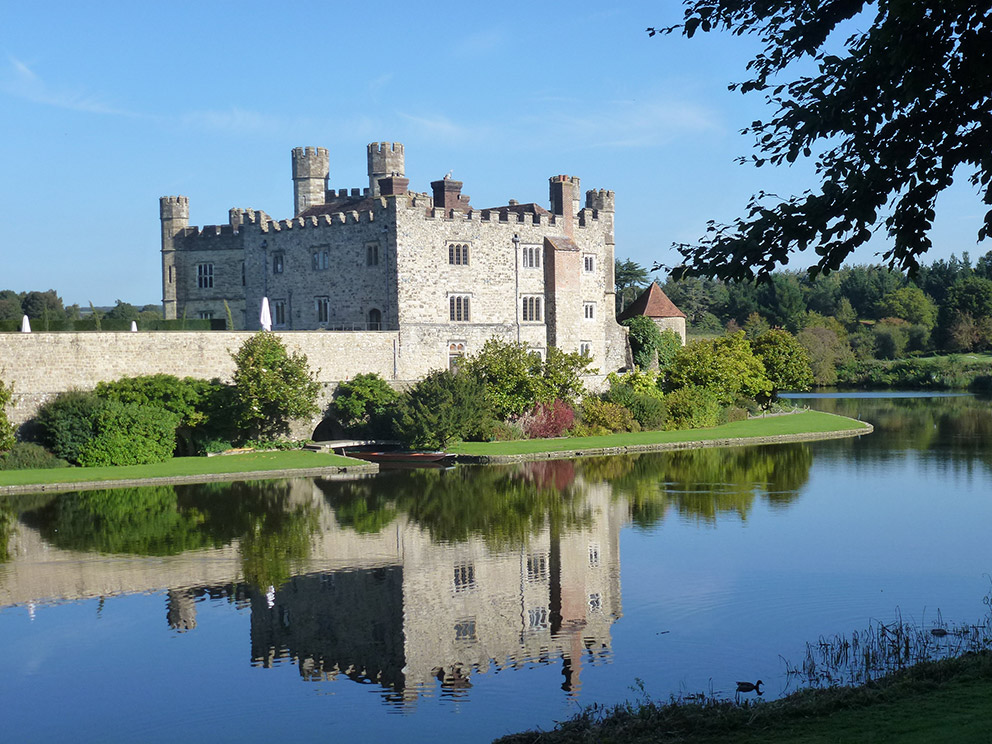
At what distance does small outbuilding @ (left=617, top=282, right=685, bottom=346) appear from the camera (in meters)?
57.9

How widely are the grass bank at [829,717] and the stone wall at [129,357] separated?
28.6m

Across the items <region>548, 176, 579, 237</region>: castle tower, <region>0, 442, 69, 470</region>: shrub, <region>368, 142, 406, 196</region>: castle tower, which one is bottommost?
<region>0, 442, 69, 470</region>: shrub

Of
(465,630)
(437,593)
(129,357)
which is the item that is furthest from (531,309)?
(465,630)

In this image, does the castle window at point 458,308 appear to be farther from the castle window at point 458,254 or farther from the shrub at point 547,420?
the shrub at point 547,420

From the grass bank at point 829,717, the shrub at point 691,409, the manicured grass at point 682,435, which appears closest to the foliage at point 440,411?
the manicured grass at point 682,435

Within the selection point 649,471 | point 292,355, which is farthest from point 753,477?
point 292,355

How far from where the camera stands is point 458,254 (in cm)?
4706

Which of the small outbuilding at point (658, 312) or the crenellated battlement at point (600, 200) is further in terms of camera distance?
the small outbuilding at point (658, 312)

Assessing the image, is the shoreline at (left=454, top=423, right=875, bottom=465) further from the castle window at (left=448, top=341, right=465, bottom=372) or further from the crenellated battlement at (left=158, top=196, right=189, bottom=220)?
the crenellated battlement at (left=158, top=196, right=189, bottom=220)

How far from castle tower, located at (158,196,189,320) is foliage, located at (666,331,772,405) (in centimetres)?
2336

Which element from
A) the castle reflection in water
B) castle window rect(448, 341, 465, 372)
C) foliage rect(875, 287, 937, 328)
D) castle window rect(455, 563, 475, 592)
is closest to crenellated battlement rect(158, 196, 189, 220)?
castle window rect(448, 341, 465, 372)

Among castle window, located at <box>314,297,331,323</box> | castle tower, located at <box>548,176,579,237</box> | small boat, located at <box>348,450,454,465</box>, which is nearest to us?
small boat, located at <box>348,450,454,465</box>

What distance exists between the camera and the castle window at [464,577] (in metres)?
19.9

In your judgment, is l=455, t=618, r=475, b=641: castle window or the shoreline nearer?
l=455, t=618, r=475, b=641: castle window
